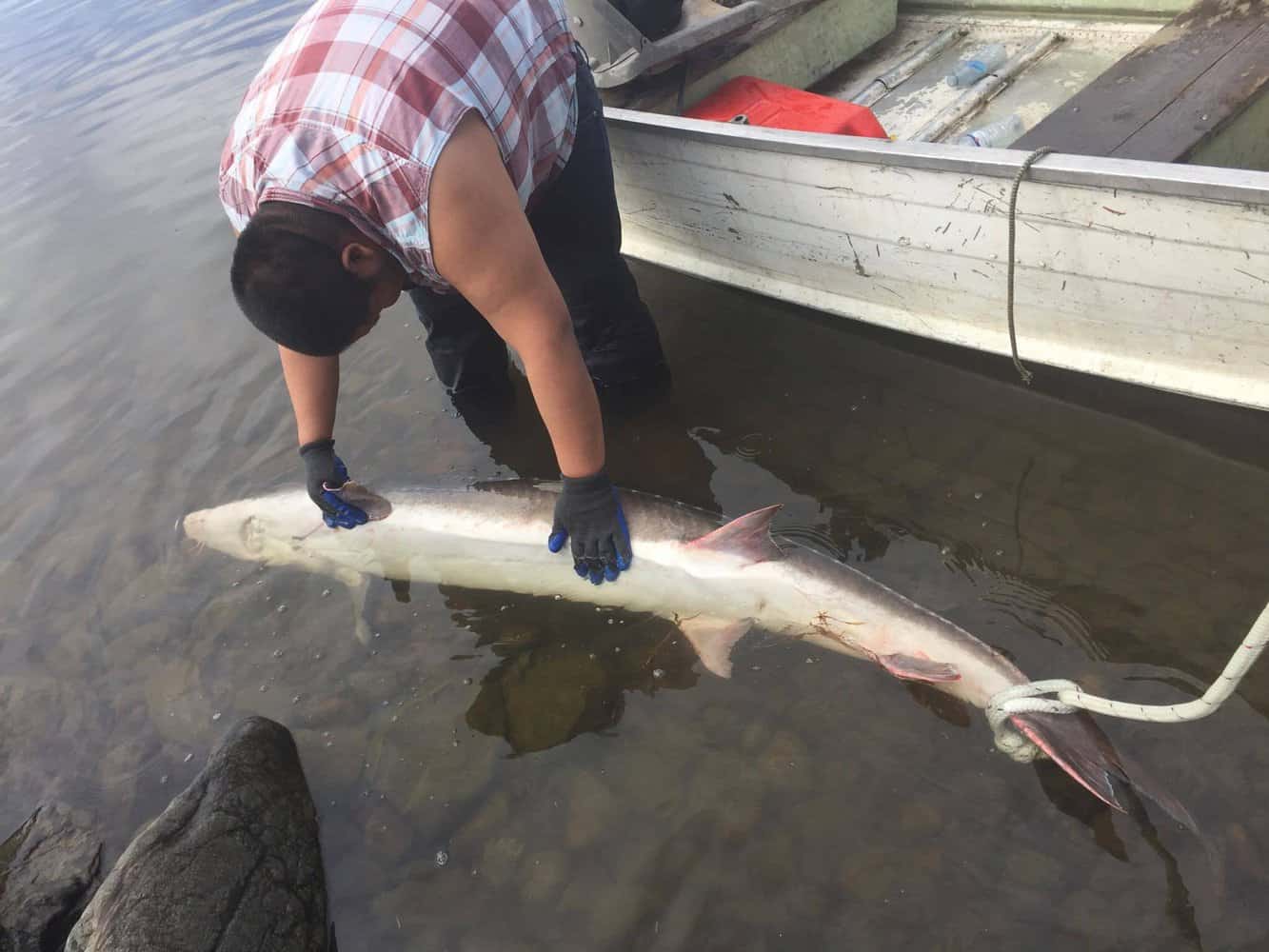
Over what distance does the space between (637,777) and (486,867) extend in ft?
1.88

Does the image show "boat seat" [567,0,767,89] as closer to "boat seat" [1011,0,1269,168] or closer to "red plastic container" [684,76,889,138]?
"red plastic container" [684,76,889,138]

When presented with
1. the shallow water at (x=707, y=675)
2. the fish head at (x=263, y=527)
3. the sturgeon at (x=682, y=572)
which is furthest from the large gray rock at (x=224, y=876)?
the fish head at (x=263, y=527)

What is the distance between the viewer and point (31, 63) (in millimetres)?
13797

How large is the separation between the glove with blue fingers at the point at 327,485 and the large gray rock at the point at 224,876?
1.08 metres

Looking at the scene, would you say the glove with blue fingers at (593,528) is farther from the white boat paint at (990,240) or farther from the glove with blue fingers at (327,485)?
the white boat paint at (990,240)

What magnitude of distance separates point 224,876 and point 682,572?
1.85 meters

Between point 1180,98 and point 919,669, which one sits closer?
point 919,669

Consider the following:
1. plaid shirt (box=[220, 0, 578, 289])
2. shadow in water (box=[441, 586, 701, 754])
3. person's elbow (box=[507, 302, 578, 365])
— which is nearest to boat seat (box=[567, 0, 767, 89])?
plaid shirt (box=[220, 0, 578, 289])

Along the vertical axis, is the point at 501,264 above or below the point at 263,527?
above

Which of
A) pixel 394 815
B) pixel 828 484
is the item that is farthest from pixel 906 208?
pixel 394 815

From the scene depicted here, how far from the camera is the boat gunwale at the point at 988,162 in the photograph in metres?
3.01

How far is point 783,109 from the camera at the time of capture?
15.8 feet

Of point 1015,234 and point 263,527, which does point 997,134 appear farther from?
point 263,527

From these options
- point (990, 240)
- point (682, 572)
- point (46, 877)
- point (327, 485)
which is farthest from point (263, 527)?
point (990, 240)
